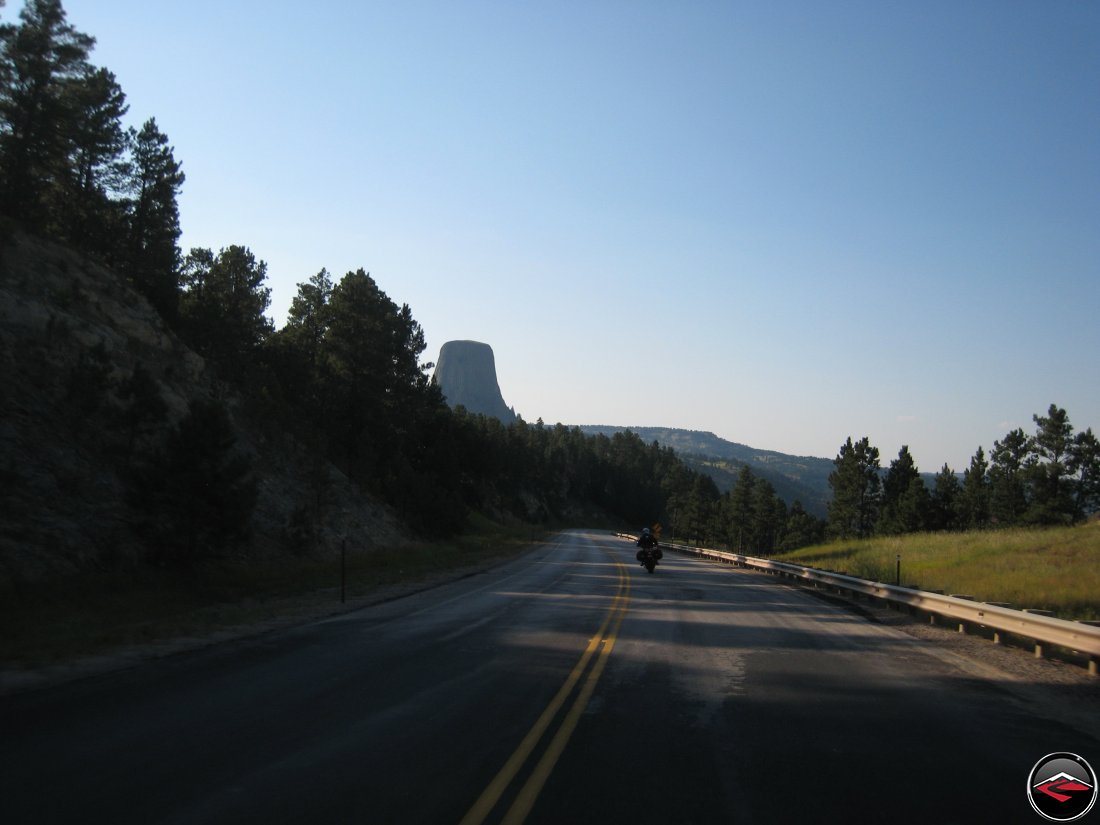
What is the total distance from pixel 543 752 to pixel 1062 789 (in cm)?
379

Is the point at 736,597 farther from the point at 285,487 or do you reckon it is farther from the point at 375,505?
the point at 375,505

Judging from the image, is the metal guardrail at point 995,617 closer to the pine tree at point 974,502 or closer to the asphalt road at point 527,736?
the asphalt road at point 527,736

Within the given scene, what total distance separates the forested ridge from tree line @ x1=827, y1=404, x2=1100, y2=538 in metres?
0.23

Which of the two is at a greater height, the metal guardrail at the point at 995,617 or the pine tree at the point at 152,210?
the pine tree at the point at 152,210

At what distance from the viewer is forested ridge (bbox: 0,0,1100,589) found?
65.2 ft

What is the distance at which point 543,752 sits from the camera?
607 cm

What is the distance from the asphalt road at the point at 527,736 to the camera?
16.4ft

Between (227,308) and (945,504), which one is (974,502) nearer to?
(945,504)

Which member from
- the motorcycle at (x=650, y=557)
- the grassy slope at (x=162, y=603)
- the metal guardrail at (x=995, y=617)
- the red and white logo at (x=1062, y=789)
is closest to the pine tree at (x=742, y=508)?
the motorcycle at (x=650, y=557)

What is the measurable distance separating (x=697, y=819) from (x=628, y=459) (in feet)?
607

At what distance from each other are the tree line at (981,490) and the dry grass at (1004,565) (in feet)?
123

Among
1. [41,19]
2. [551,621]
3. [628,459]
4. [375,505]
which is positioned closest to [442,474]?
[375,505]

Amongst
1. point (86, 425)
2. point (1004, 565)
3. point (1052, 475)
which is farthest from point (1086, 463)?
point (86, 425)

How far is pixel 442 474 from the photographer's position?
66.9 m
